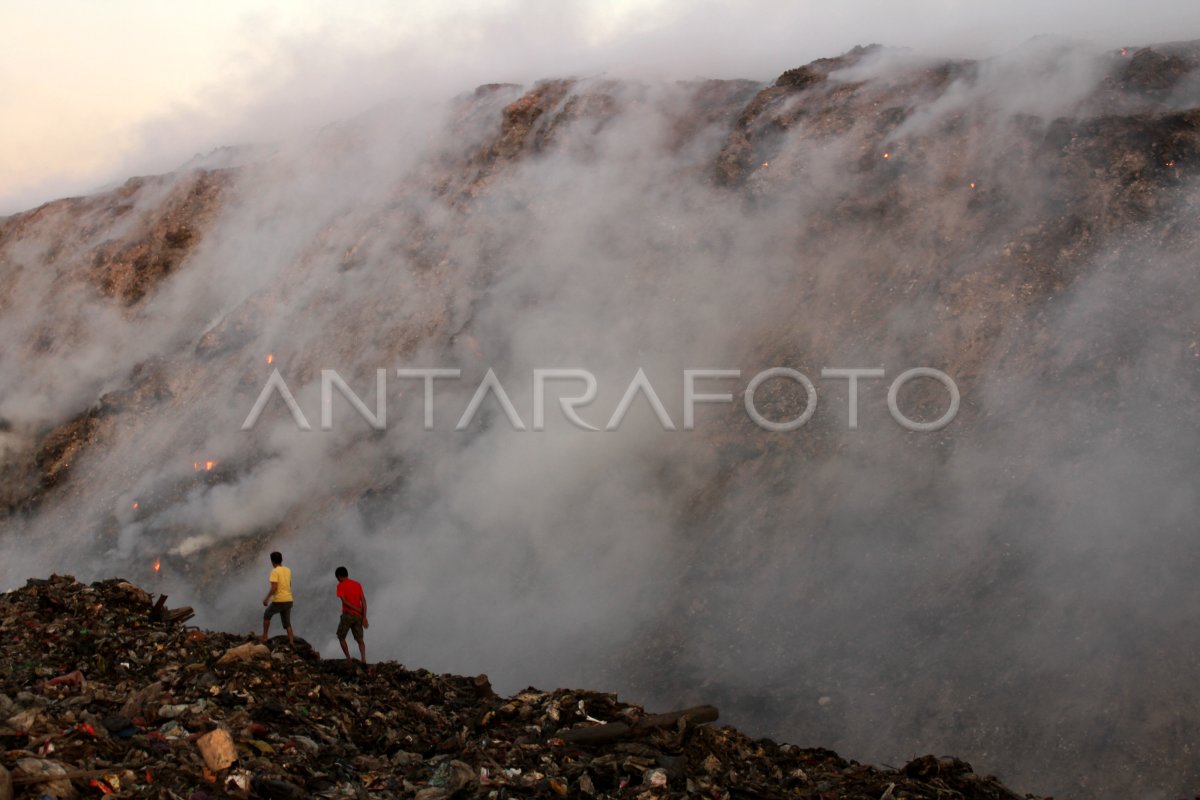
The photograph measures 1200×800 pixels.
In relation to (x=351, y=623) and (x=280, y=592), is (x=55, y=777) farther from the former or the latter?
(x=280, y=592)

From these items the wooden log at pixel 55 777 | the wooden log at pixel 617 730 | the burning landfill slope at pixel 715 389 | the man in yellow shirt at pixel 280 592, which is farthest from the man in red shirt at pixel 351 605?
the wooden log at pixel 55 777

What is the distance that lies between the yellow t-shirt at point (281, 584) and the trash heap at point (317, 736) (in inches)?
21.6

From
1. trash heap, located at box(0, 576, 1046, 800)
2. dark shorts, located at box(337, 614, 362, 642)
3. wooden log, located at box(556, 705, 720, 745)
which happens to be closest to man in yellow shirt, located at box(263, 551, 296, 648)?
trash heap, located at box(0, 576, 1046, 800)

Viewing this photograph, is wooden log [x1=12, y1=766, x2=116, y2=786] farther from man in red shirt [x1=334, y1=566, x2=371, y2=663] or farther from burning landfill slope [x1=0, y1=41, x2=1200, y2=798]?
burning landfill slope [x1=0, y1=41, x2=1200, y2=798]

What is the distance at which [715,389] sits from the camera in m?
15.6

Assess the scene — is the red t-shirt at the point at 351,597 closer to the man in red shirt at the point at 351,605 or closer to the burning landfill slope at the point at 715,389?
the man in red shirt at the point at 351,605

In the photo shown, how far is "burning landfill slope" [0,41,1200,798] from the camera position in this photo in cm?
1089

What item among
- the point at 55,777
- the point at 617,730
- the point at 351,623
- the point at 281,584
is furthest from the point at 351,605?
the point at 55,777

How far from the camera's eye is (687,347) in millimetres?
16469

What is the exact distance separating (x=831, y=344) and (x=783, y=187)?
3.72 metres

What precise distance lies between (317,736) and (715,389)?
8.83 meters

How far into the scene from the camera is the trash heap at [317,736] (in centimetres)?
670

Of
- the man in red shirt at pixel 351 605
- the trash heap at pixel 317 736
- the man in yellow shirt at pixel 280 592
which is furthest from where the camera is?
the man in yellow shirt at pixel 280 592

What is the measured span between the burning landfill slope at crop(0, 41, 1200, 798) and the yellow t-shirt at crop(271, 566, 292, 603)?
313 cm
